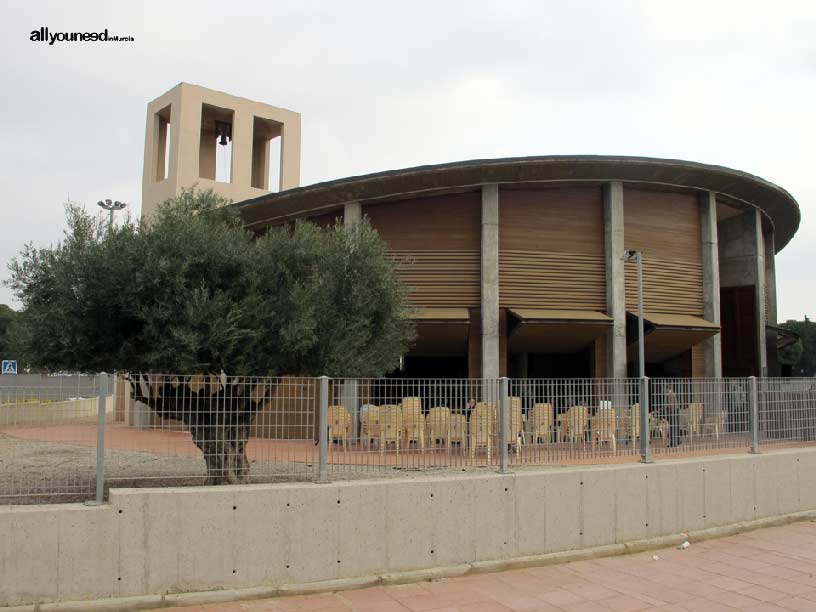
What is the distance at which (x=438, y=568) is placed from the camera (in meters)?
6.50

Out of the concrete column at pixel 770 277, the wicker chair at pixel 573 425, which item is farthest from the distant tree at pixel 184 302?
the concrete column at pixel 770 277

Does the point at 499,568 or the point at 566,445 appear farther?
the point at 566,445

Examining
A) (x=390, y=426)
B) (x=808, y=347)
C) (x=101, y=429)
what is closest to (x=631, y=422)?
(x=390, y=426)

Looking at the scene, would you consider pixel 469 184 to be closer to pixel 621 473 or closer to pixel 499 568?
pixel 621 473

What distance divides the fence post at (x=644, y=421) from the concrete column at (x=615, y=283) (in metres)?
9.73

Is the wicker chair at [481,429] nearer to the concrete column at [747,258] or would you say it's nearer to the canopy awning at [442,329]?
the canopy awning at [442,329]

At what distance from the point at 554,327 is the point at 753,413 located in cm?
851

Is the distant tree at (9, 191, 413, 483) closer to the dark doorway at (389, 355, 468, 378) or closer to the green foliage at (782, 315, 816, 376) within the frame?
the dark doorway at (389, 355, 468, 378)

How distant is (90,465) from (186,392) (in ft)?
3.40

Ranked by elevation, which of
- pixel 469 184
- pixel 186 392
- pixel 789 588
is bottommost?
pixel 789 588

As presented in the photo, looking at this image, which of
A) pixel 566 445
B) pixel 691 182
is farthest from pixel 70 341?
pixel 691 182

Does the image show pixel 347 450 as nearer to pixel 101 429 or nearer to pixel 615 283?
pixel 101 429

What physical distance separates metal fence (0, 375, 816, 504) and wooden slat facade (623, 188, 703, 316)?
10.4 metres

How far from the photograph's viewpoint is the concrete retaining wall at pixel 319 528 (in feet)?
18.0
